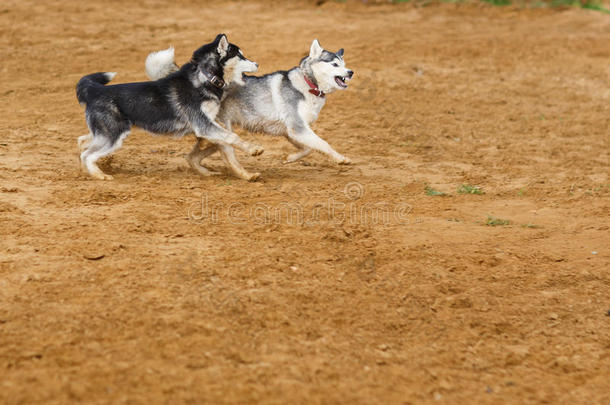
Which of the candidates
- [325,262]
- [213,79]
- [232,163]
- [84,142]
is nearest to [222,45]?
[213,79]

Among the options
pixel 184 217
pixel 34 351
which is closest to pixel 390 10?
pixel 184 217

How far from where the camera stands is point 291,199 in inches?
262

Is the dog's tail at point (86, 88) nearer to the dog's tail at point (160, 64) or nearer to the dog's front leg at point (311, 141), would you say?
the dog's tail at point (160, 64)

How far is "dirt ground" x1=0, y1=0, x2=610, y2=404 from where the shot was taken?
3.85 meters

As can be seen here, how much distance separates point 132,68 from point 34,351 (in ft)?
29.6

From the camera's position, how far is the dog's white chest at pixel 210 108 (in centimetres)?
720

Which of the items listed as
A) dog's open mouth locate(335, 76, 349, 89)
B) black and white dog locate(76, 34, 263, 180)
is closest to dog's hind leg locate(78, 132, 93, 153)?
black and white dog locate(76, 34, 263, 180)

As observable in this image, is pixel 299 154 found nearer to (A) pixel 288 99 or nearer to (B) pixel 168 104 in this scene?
(A) pixel 288 99

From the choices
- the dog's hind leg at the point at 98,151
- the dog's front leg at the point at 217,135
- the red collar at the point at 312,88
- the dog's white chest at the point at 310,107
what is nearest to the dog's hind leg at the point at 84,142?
the dog's hind leg at the point at 98,151

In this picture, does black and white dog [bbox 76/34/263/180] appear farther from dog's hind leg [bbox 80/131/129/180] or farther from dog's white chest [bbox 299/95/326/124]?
dog's white chest [bbox 299/95/326/124]

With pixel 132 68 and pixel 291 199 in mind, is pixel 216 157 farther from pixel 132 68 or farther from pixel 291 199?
pixel 132 68

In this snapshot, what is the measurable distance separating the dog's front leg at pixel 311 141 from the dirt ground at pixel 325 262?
28 cm

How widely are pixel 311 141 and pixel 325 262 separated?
267 centimetres

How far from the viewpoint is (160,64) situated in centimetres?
752
